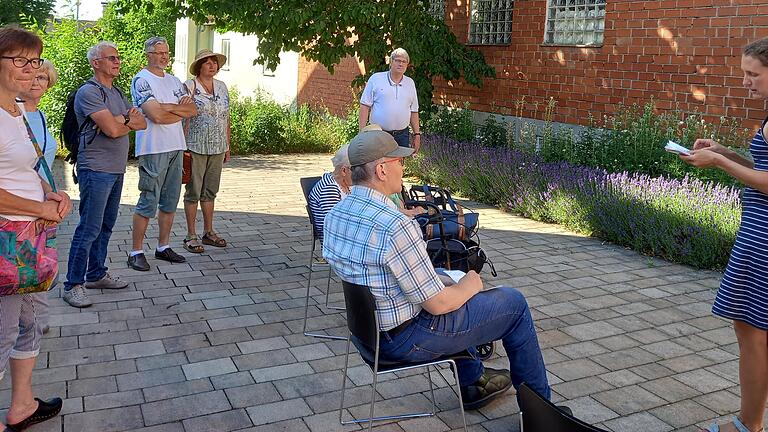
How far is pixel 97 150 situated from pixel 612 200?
5.17 metres

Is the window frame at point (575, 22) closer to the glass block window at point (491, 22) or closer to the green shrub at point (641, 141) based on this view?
the glass block window at point (491, 22)

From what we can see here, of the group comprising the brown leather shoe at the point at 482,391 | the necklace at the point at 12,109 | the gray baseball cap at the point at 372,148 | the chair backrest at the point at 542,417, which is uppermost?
the necklace at the point at 12,109

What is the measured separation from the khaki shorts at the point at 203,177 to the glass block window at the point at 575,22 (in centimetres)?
569

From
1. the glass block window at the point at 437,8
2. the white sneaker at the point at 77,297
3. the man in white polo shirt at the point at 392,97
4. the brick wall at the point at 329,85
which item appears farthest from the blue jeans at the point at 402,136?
the brick wall at the point at 329,85

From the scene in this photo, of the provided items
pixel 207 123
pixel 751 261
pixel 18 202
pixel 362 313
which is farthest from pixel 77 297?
pixel 751 261

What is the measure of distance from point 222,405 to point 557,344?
2.24 m

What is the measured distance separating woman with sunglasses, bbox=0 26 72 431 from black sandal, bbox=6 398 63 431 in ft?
0.03

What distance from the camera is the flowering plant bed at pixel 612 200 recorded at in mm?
7141

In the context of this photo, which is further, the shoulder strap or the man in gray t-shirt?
the man in gray t-shirt

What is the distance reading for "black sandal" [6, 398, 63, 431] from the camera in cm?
365

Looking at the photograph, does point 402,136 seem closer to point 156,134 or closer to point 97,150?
point 156,134

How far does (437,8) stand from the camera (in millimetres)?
13789

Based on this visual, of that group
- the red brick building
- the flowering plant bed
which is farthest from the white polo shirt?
the red brick building

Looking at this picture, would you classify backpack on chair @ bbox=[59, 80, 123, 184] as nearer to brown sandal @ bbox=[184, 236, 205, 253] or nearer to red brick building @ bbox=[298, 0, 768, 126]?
brown sandal @ bbox=[184, 236, 205, 253]
